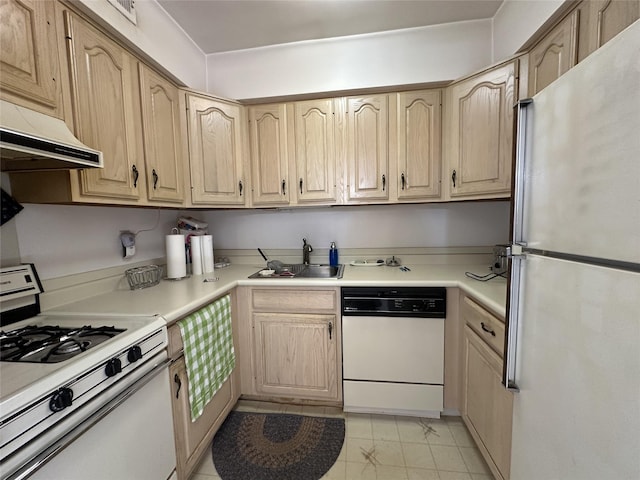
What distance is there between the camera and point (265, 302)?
1.78 meters

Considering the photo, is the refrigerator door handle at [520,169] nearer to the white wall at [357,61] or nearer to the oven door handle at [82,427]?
the white wall at [357,61]

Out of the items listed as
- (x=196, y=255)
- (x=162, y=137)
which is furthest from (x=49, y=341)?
(x=162, y=137)

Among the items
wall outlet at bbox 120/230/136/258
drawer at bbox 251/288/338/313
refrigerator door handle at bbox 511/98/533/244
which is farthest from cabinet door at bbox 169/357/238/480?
refrigerator door handle at bbox 511/98/533/244

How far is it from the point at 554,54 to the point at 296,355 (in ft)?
6.98

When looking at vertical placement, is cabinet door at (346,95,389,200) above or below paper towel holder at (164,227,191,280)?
above

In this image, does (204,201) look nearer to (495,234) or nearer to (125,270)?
(125,270)

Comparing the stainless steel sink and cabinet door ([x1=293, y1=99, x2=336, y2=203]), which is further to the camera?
the stainless steel sink

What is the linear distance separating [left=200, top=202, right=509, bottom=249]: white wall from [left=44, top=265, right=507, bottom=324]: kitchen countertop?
248 millimetres

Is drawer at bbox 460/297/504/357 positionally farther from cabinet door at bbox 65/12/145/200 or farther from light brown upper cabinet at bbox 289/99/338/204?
cabinet door at bbox 65/12/145/200

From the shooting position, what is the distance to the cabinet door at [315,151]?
193 cm

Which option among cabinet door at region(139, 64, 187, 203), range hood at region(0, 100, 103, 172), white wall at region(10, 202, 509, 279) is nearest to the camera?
range hood at region(0, 100, 103, 172)

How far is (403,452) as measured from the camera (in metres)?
1.46

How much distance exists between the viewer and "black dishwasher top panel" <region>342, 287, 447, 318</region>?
5.25ft

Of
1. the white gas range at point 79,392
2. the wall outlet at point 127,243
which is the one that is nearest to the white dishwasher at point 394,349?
the white gas range at point 79,392
